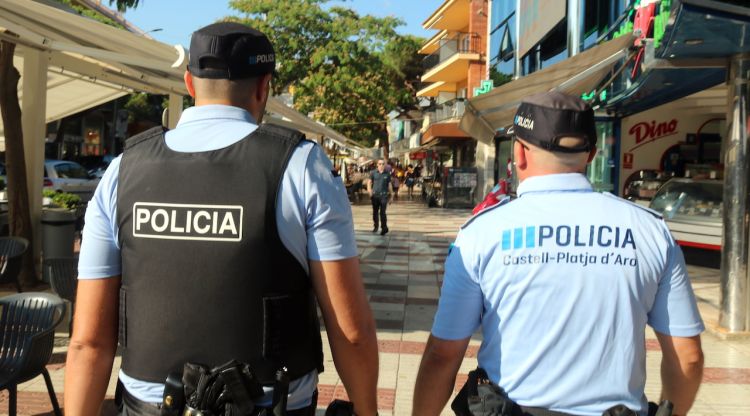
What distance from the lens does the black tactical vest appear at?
1.68m

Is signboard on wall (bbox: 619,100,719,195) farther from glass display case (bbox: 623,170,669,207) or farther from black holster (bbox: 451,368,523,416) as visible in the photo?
black holster (bbox: 451,368,523,416)

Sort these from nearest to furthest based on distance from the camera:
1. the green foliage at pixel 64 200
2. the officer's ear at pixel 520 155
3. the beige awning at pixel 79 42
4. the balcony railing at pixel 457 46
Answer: the officer's ear at pixel 520 155
the beige awning at pixel 79 42
the green foliage at pixel 64 200
the balcony railing at pixel 457 46

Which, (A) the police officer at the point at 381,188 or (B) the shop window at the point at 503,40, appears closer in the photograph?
(A) the police officer at the point at 381,188

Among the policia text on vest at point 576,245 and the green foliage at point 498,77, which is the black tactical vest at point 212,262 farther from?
the green foliage at point 498,77

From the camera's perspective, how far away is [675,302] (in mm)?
1858

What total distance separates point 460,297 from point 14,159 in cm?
737

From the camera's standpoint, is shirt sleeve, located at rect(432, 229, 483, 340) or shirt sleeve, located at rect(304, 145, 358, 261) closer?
shirt sleeve, located at rect(304, 145, 358, 261)

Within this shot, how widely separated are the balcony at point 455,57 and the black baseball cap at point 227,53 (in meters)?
28.7

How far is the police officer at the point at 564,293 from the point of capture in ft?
5.80

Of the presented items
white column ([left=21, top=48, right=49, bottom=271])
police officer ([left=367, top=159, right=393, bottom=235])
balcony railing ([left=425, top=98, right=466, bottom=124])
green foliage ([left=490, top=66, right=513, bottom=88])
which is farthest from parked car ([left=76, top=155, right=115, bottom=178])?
white column ([left=21, top=48, right=49, bottom=271])

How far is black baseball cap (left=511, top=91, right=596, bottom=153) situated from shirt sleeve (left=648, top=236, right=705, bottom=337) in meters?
0.35

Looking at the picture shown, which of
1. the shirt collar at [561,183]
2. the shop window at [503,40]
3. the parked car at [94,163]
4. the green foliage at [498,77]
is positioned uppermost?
the shop window at [503,40]

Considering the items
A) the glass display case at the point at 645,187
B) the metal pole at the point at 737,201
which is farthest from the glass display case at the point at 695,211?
the metal pole at the point at 737,201

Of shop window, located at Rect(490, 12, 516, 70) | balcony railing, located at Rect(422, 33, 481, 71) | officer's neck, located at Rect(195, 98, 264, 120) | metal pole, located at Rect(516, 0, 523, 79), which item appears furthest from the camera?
balcony railing, located at Rect(422, 33, 481, 71)
